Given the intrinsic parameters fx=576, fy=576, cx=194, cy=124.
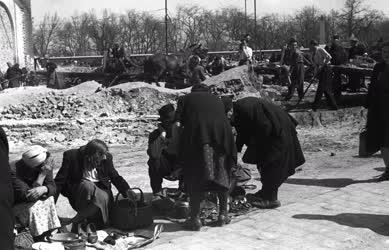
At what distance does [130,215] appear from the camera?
17.9ft

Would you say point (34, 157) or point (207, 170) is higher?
point (34, 157)

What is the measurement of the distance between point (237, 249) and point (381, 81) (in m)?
3.51

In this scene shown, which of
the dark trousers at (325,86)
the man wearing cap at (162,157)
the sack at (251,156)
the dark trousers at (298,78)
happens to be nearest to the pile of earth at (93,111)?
the dark trousers at (298,78)

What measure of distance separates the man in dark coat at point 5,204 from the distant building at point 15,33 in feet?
79.2

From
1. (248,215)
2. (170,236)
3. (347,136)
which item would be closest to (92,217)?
(170,236)

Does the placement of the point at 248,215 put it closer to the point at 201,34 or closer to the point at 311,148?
the point at 311,148

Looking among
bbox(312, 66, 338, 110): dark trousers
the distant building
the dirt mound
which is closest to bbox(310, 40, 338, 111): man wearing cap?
bbox(312, 66, 338, 110): dark trousers

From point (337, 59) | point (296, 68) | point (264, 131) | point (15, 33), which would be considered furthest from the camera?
point (15, 33)

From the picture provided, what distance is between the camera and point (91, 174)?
18.3 feet

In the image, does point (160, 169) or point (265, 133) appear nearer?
point (265, 133)

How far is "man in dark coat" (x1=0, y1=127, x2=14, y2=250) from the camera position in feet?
9.22

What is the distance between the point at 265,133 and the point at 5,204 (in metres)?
3.83

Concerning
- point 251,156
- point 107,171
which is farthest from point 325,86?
point 107,171

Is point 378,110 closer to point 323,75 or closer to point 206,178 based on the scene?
point 206,178
